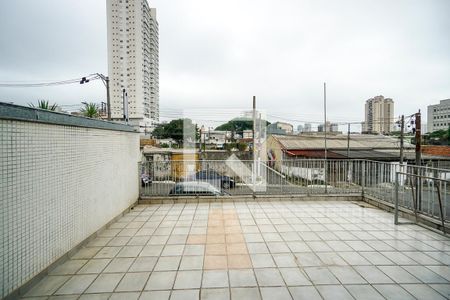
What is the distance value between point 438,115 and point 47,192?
31856 mm

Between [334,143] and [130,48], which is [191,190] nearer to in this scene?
[334,143]

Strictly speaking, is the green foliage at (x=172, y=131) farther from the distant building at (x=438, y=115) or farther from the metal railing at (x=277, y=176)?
the metal railing at (x=277, y=176)

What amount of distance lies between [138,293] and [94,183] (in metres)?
2.38

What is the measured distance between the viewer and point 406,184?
4871mm

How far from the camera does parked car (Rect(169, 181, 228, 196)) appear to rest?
6.59 m

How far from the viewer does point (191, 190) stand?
21.7ft

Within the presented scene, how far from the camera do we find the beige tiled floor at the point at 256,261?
2.50 meters

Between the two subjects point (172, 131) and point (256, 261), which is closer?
point (256, 261)

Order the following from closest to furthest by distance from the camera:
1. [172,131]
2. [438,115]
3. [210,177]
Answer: [210,177], [438,115], [172,131]

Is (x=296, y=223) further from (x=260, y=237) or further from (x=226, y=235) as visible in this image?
(x=226, y=235)

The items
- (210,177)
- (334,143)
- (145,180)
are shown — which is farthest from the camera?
(334,143)

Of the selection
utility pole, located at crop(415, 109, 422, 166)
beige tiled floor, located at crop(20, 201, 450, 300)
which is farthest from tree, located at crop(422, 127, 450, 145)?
beige tiled floor, located at crop(20, 201, 450, 300)

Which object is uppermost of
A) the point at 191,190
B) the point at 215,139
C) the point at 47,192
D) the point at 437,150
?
the point at 215,139

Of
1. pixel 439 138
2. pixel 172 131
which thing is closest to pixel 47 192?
pixel 439 138
